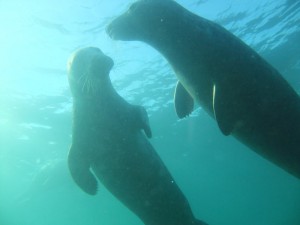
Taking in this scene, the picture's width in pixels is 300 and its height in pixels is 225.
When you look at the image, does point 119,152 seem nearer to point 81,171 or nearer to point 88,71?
point 81,171

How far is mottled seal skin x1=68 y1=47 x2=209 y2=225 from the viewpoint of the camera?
5.65 meters

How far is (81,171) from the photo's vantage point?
239 inches

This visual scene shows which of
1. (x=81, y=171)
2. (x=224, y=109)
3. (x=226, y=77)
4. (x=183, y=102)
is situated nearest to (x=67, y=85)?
(x=81, y=171)

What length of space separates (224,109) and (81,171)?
3.03 m

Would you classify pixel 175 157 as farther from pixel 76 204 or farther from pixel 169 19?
pixel 169 19

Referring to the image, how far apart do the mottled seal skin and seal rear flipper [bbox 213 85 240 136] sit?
1.58 metres

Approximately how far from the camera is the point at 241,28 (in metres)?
17.7

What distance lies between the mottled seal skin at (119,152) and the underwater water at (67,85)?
25.3 ft

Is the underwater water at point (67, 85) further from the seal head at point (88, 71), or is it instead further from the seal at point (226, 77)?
the seal at point (226, 77)

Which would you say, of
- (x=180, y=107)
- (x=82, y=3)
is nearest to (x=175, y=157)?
(x=82, y=3)

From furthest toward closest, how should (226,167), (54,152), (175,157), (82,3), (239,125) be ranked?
(226,167)
(175,157)
(54,152)
(82,3)
(239,125)

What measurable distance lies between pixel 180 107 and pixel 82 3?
26.9 ft

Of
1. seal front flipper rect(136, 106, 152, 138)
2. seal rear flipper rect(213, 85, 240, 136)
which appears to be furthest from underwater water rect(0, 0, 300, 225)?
seal rear flipper rect(213, 85, 240, 136)

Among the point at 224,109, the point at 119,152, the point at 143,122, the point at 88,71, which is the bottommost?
the point at 119,152
